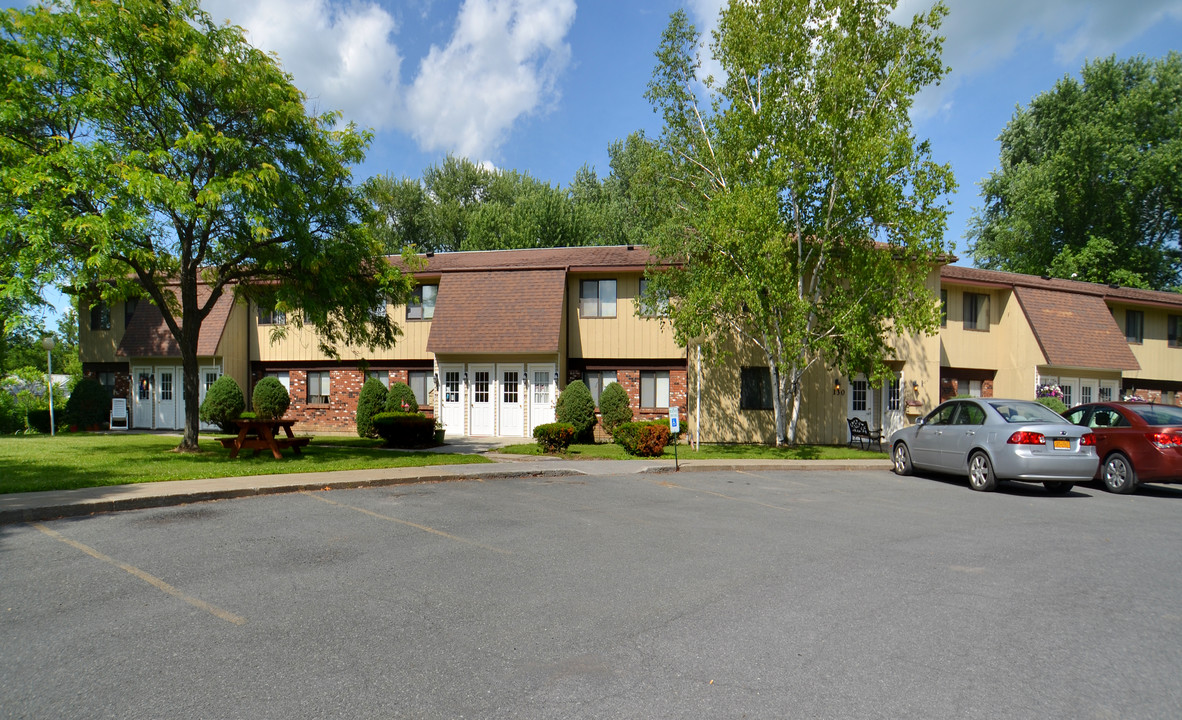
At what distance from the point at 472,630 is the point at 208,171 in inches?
571

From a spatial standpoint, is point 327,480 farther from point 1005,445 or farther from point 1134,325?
point 1134,325

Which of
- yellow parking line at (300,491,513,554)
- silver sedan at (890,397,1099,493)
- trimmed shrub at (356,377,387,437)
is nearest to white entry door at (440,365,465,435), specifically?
trimmed shrub at (356,377,387,437)

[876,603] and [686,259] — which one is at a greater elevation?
[686,259]

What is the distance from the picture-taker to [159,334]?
25.9m

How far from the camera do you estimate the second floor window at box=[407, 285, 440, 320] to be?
25062 millimetres

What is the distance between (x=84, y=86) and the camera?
45.8 feet

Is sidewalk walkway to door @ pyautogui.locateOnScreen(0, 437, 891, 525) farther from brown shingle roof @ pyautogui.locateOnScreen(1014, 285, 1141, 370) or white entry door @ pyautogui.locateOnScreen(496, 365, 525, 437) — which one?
brown shingle roof @ pyautogui.locateOnScreen(1014, 285, 1141, 370)

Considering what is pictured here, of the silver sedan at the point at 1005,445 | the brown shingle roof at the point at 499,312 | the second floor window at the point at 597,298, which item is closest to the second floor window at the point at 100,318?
the brown shingle roof at the point at 499,312

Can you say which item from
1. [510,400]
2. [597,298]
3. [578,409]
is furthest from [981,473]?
[510,400]

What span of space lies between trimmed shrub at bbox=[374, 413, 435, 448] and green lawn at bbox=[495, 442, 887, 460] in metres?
2.41

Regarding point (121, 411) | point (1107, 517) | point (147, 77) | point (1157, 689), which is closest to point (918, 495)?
point (1107, 517)

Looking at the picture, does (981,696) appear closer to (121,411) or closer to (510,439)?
(510,439)

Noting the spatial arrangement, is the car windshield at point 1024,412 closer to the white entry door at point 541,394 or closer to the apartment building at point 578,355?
the apartment building at point 578,355

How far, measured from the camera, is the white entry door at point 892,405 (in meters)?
23.2
